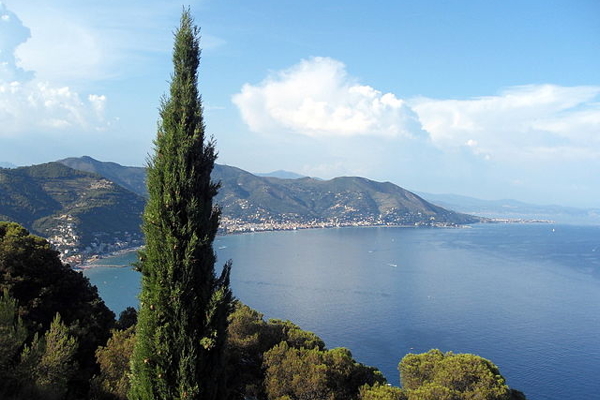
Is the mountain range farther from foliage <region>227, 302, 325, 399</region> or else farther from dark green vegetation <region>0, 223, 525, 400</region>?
foliage <region>227, 302, 325, 399</region>

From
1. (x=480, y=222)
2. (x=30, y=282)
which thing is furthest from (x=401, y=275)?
(x=480, y=222)

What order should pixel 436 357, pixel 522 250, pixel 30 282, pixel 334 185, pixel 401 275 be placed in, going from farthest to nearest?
1. pixel 334 185
2. pixel 522 250
3. pixel 401 275
4. pixel 436 357
5. pixel 30 282

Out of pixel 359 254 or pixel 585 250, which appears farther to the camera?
pixel 585 250

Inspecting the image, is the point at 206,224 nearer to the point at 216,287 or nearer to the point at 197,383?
the point at 216,287

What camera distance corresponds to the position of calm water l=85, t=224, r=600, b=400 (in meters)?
31.8

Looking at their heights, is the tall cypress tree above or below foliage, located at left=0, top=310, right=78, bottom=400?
above

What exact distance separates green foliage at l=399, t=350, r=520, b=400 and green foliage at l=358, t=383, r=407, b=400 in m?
0.52

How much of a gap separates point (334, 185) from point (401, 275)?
13722cm

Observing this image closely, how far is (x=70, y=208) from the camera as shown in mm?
80688

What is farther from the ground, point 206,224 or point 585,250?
point 206,224

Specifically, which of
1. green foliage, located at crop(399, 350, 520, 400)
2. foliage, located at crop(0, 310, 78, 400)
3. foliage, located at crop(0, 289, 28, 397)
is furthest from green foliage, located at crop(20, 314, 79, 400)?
green foliage, located at crop(399, 350, 520, 400)

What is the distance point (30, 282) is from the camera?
12906mm

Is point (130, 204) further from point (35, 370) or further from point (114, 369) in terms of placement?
point (35, 370)

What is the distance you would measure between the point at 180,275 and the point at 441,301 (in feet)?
151
